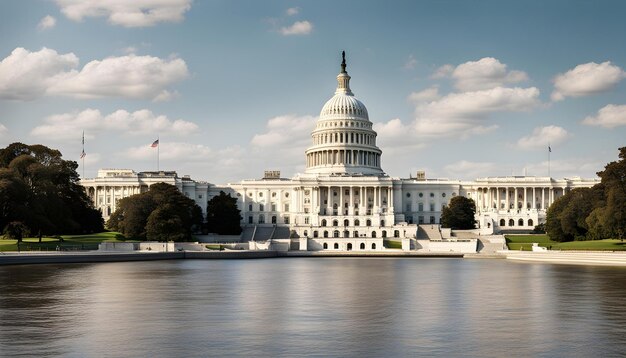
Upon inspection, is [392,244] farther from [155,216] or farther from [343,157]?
[343,157]

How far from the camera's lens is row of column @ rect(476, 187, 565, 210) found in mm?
165625

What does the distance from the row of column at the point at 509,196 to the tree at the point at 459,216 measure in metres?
18.2

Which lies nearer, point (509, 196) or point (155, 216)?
point (155, 216)

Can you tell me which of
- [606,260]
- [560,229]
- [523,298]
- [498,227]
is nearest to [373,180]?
[498,227]

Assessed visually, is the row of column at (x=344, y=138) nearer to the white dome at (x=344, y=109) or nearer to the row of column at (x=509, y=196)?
the white dome at (x=344, y=109)

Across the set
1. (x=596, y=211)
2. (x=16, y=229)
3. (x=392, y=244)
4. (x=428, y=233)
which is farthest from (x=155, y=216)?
(x=596, y=211)

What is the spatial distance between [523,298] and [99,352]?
81.6ft

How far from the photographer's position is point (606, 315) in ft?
110

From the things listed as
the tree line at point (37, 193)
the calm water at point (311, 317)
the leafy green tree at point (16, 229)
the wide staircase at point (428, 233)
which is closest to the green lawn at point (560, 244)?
the wide staircase at point (428, 233)

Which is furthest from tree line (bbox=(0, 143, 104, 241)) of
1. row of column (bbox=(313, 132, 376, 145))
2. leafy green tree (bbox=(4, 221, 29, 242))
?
row of column (bbox=(313, 132, 376, 145))

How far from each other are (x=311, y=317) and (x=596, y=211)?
6965 cm

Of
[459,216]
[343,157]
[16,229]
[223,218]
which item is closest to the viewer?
[16,229]

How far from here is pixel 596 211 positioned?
94.2 meters

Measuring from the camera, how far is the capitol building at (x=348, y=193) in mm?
157875
